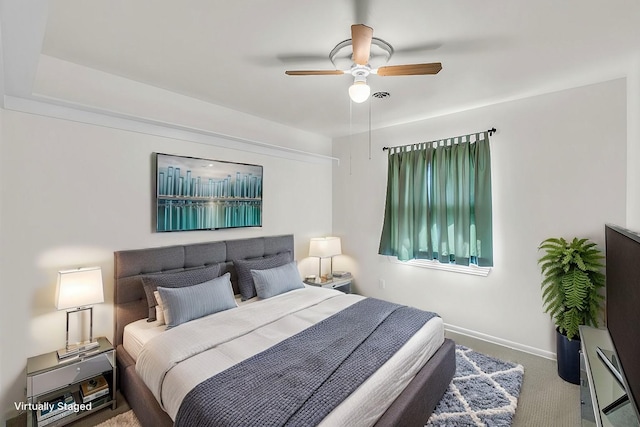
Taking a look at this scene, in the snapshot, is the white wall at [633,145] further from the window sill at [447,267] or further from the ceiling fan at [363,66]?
the ceiling fan at [363,66]

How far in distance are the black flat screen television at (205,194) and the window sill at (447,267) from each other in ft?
6.50

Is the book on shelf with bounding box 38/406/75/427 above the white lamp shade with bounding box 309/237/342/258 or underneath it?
underneath

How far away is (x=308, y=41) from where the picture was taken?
1977 millimetres

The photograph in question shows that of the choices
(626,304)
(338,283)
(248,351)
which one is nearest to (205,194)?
(248,351)

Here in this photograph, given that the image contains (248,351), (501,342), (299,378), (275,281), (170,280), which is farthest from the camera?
(501,342)

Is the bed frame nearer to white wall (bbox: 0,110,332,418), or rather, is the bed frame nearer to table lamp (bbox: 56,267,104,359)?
white wall (bbox: 0,110,332,418)

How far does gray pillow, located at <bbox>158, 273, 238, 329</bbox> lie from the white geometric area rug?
185 cm

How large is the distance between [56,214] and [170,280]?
0.96 meters

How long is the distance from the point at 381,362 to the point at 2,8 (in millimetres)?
2464

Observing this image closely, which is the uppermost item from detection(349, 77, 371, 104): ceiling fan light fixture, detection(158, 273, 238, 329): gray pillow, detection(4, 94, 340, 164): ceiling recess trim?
detection(4, 94, 340, 164): ceiling recess trim

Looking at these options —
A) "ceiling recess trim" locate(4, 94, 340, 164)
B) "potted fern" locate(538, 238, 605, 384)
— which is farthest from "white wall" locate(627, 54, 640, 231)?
"ceiling recess trim" locate(4, 94, 340, 164)

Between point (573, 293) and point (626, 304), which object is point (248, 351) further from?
point (573, 293)

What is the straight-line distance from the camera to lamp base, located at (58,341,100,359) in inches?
83.5

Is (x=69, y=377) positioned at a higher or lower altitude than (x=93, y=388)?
higher
